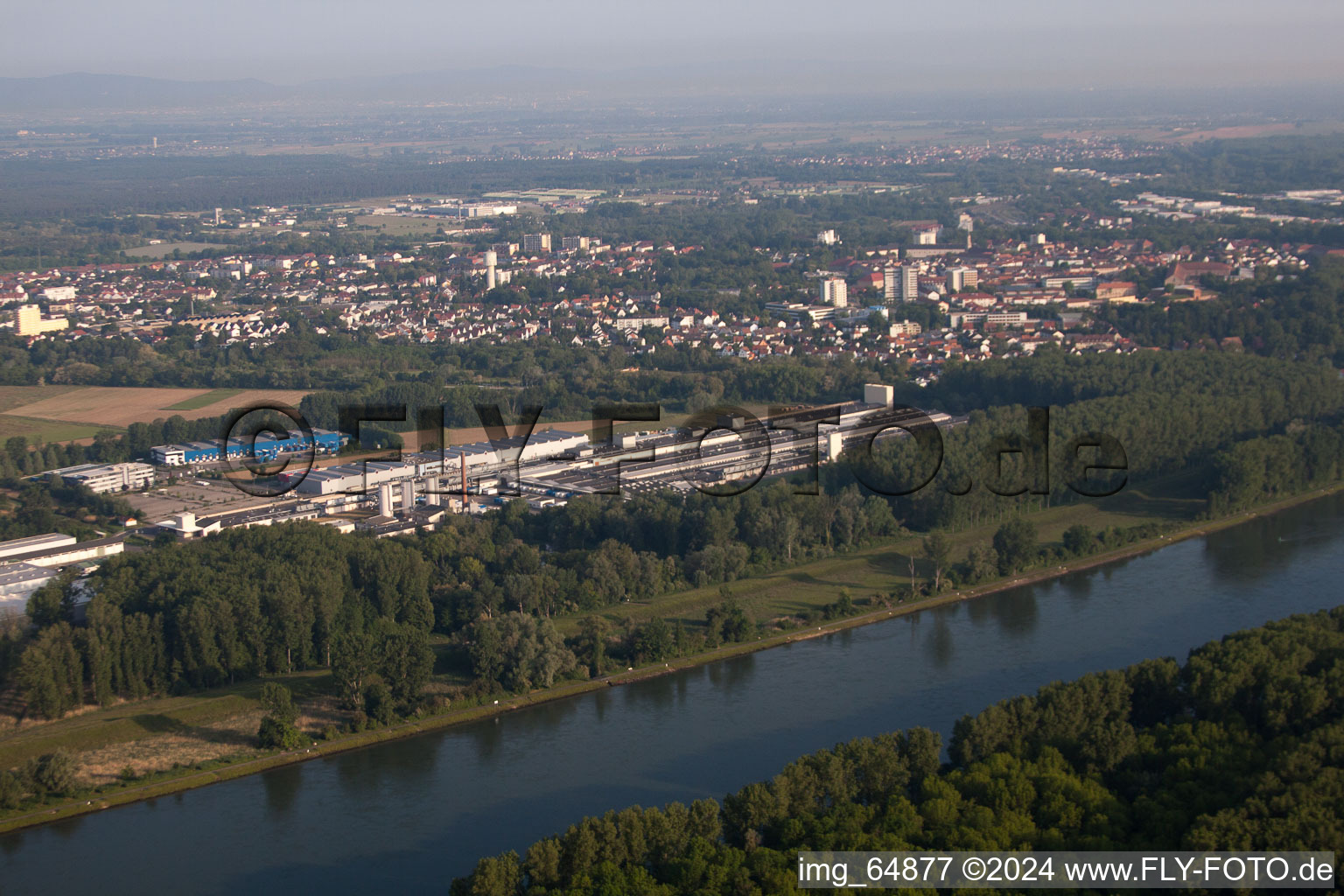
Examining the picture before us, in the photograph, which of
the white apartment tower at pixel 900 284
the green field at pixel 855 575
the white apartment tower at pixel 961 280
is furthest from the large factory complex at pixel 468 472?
the white apartment tower at pixel 961 280

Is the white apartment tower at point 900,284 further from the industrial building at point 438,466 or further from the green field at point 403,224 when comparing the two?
the green field at point 403,224

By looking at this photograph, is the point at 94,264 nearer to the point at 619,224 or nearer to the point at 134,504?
the point at 619,224

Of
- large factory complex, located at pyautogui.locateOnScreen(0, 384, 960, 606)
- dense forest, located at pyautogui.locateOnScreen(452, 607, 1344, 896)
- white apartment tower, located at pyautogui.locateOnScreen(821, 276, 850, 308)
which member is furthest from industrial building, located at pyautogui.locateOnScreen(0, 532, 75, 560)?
white apartment tower, located at pyautogui.locateOnScreen(821, 276, 850, 308)

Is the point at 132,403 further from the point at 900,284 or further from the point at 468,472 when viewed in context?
the point at 900,284

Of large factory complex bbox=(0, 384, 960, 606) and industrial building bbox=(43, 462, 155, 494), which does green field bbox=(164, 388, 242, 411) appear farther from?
industrial building bbox=(43, 462, 155, 494)

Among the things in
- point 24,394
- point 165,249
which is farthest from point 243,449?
point 165,249

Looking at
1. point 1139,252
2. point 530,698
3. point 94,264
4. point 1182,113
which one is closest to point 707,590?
point 530,698
